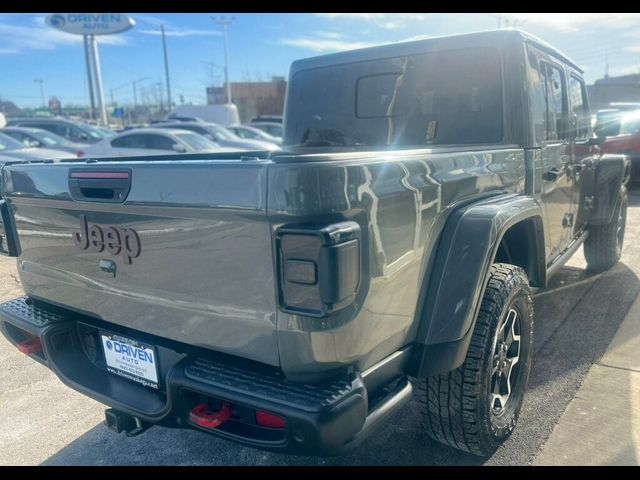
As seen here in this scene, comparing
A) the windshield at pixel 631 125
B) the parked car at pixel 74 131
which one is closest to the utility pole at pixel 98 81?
the parked car at pixel 74 131

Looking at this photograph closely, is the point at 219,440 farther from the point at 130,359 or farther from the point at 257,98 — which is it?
the point at 257,98

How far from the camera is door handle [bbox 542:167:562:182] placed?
10.7ft

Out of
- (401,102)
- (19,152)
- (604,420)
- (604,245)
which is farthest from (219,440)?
(19,152)

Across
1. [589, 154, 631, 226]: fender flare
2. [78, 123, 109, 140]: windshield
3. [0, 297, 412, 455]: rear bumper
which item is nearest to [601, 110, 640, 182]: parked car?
[589, 154, 631, 226]: fender flare

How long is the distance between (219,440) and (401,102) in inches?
93.5

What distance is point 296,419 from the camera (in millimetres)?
1623

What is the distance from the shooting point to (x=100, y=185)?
79.9 inches

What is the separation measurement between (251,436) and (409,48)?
8.66 feet

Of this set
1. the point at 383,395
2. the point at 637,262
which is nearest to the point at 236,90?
the point at 637,262

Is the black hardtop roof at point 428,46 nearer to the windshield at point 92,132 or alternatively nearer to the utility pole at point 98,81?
the windshield at point 92,132

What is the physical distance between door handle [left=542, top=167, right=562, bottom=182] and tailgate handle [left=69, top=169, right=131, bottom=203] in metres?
2.50

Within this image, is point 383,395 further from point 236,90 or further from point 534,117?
point 236,90

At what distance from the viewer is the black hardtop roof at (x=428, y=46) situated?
3.04m
